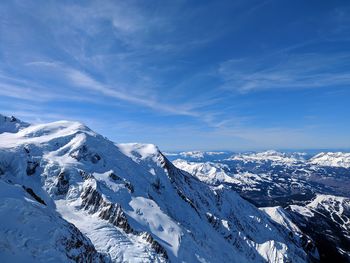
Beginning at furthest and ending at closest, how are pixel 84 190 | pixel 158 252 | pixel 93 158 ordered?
pixel 93 158, pixel 84 190, pixel 158 252

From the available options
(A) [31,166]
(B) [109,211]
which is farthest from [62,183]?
(B) [109,211]

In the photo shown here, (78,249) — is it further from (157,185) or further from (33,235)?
(157,185)

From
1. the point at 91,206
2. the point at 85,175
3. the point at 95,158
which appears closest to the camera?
the point at 91,206

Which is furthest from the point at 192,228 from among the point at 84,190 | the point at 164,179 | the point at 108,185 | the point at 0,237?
the point at 0,237

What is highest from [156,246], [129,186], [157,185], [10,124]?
[10,124]

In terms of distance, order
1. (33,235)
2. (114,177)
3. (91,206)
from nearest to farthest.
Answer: (33,235) < (91,206) < (114,177)

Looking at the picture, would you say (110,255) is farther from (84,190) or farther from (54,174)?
(54,174)
